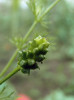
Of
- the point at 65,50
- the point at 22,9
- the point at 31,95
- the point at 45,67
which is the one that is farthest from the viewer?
the point at 22,9

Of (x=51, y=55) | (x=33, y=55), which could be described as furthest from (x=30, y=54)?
(x=51, y=55)

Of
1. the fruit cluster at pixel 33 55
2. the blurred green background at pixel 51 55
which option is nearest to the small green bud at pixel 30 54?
the fruit cluster at pixel 33 55

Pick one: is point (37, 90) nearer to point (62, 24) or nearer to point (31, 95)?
point (31, 95)

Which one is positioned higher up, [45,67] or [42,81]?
[45,67]

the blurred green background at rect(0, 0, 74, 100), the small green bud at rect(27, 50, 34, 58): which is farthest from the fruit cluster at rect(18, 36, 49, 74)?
the blurred green background at rect(0, 0, 74, 100)

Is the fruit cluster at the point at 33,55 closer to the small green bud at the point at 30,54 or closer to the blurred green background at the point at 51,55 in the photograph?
the small green bud at the point at 30,54

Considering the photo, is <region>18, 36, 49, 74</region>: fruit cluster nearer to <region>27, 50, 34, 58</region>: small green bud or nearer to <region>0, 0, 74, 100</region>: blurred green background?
<region>27, 50, 34, 58</region>: small green bud

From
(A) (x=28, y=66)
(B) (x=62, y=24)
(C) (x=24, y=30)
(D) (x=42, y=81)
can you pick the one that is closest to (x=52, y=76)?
(D) (x=42, y=81)

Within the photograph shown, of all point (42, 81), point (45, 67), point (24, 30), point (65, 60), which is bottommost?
point (42, 81)
